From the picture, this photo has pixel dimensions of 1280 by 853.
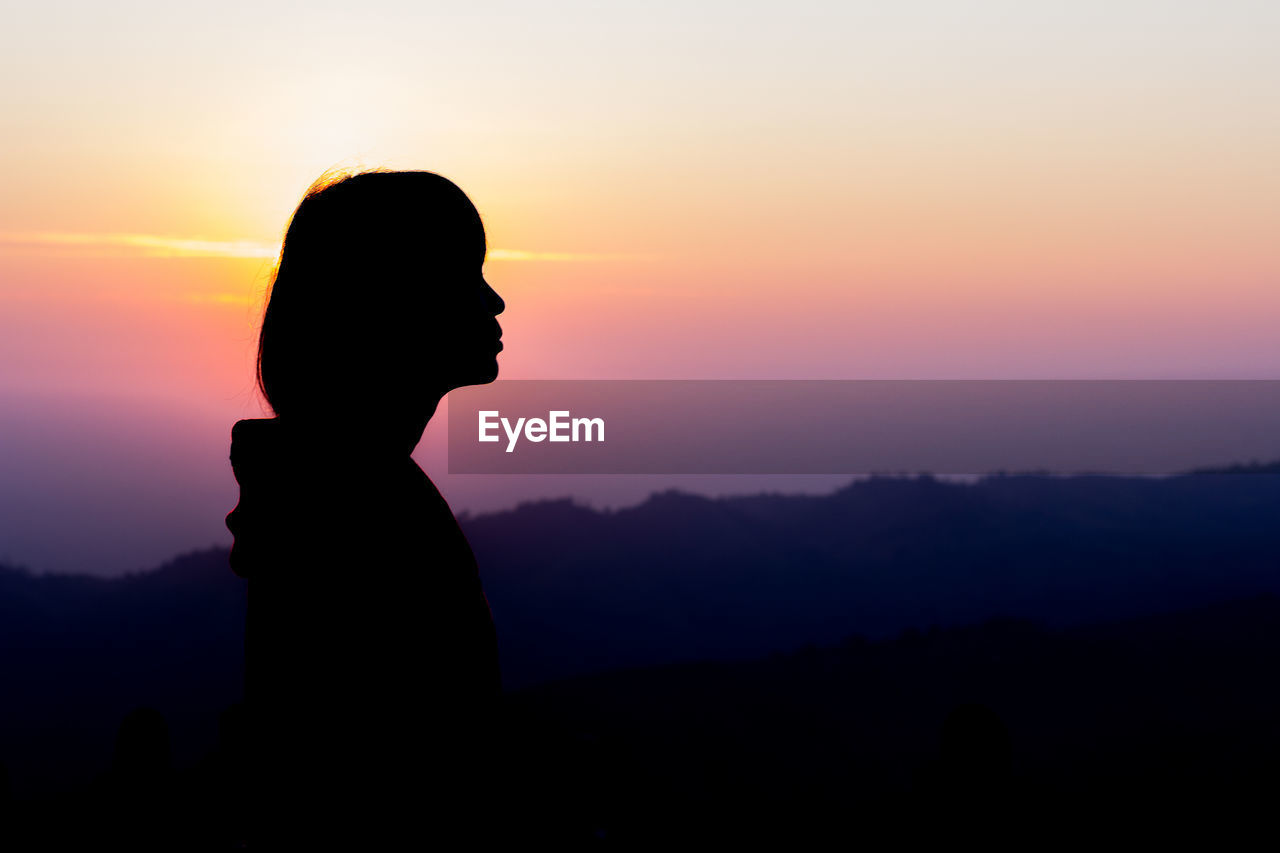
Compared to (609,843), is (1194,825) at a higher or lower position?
lower

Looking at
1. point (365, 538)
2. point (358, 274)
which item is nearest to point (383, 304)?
point (358, 274)

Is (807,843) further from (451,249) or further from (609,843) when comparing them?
(451,249)

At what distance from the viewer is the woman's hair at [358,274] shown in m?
2.35

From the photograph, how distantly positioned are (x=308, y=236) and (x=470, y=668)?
40.7 inches

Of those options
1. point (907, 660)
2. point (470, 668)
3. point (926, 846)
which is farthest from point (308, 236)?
point (907, 660)

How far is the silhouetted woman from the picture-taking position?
1.99m

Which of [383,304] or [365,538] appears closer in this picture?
[365,538]

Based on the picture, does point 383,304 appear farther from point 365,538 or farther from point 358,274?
point 365,538

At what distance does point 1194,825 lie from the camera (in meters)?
11.3

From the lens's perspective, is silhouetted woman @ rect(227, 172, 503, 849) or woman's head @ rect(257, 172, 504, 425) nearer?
silhouetted woman @ rect(227, 172, 503, 849)

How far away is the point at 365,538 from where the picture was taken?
6.98 ft

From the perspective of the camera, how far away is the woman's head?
2344 mm

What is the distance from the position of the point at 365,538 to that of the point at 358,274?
615mm

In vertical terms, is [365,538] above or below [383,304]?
below
